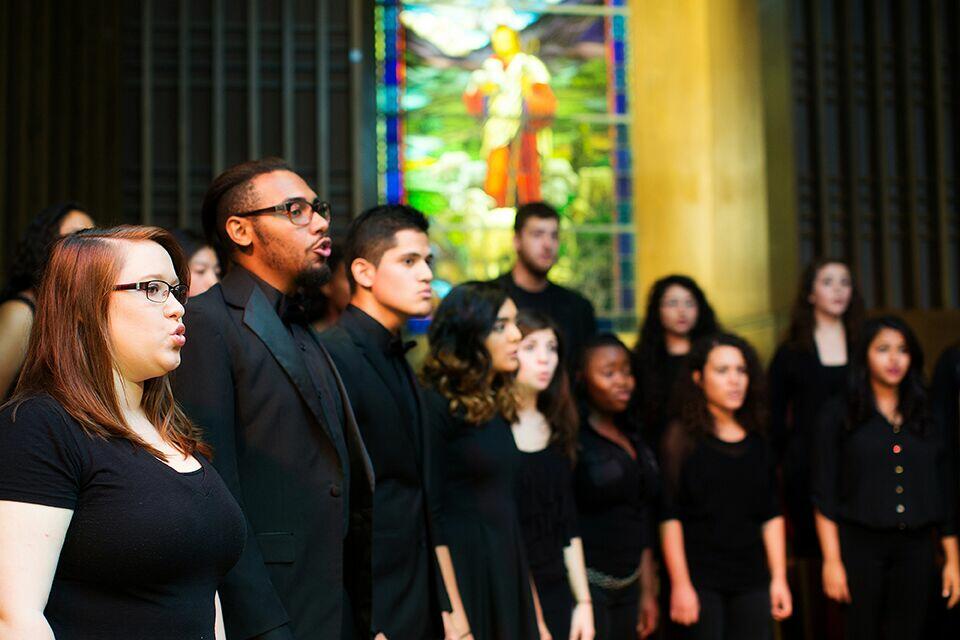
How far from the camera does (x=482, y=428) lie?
3223 mm

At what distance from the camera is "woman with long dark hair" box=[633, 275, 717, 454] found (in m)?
4.48

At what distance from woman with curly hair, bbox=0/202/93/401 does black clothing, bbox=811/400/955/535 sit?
2437 mm

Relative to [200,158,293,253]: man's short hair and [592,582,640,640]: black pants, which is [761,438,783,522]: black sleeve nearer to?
[592,582,640,640]: black pants

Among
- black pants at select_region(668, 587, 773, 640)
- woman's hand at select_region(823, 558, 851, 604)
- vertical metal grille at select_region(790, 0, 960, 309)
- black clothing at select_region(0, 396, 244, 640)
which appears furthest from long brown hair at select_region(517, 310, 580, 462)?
vertical metal grille at select_region(790, 0, 960, 309)

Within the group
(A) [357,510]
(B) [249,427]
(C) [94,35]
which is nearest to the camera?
(B) [249,427]

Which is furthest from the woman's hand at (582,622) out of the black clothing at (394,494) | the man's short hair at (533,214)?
the man's short hair at (533,214)

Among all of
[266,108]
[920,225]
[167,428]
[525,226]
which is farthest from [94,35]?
[167,428]

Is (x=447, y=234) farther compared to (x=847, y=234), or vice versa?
(x=447, y=234)

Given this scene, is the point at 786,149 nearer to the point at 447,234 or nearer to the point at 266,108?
the point at 447,234

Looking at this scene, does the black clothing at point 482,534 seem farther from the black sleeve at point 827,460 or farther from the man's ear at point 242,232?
the black sleeve at point 827,460

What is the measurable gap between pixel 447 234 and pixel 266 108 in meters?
1.25

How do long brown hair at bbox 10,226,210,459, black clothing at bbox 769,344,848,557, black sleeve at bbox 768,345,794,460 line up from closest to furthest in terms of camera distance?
long brown hair at bbox 10,226,210,459
black clothing at bbox 769,344,848,557
black sleeve at bbox 768,345,794,460

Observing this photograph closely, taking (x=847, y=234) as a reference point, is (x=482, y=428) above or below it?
below

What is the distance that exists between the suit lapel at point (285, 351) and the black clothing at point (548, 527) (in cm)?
122
